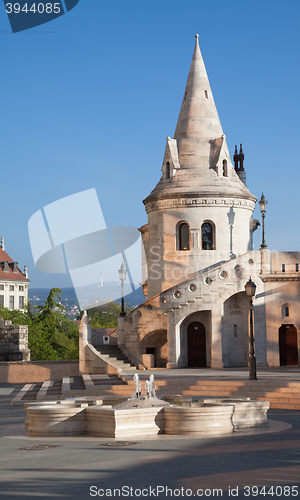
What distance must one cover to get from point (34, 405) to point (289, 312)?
22157mm

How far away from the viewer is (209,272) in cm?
3600

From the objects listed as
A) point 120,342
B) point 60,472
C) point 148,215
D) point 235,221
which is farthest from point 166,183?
point 60,472

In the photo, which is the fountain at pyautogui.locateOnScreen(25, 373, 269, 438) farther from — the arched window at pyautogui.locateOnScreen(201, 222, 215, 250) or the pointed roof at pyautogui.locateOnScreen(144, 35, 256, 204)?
the pointed roof at pyautogui.locateOnScreen(144, 35, 256, 204)

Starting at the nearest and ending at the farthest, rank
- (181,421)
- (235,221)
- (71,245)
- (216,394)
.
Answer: (181,421) < (216,394) < (71,245) < (235,221)

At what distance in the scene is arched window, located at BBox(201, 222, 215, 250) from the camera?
39.1 meters

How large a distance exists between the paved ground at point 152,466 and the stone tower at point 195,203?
24262 mm

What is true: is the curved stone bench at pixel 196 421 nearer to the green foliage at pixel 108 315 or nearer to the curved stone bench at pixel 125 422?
the curved stone bench at pixel 125 422

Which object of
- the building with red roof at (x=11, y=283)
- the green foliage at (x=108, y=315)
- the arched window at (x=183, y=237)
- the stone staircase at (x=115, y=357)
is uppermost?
the building with red roof at (x=11, y=283)

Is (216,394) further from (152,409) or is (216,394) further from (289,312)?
(289,312)

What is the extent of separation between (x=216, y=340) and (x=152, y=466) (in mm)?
25673

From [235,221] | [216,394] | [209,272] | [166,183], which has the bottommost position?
[216,394]

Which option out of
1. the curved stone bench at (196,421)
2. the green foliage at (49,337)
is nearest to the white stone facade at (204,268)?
the curved stone bench at (196,421)

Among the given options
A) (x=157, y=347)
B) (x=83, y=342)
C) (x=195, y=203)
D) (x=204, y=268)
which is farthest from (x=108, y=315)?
(x=83, y=342)

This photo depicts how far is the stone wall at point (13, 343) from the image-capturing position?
134 feet
